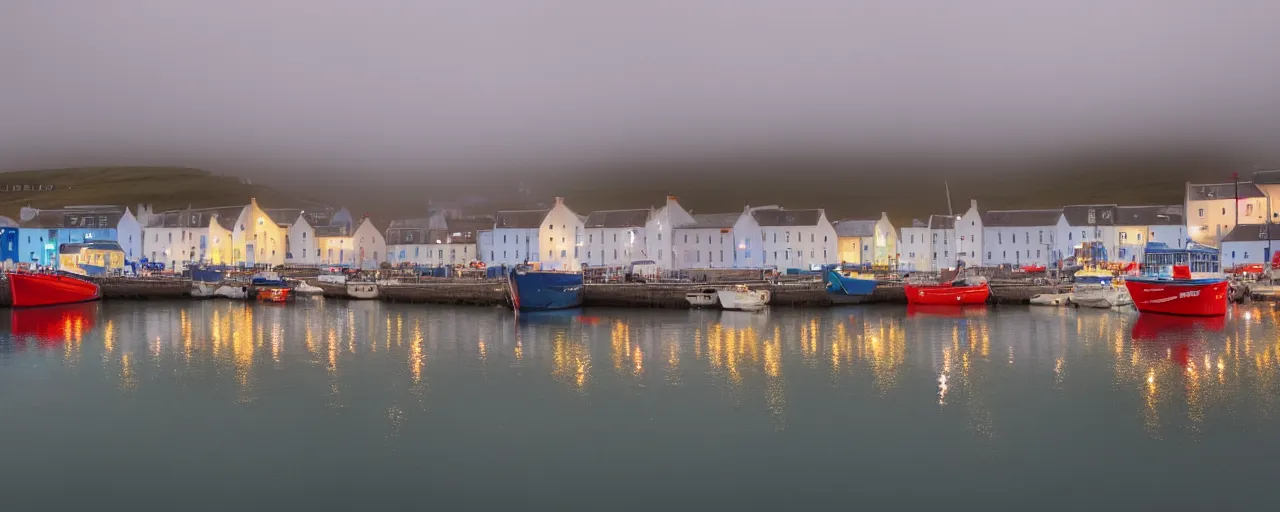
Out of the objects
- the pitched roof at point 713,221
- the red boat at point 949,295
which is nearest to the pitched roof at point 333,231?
the pitched roof at point 713,221

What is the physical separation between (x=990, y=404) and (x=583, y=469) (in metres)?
13.3

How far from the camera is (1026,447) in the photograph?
2011 centimetres

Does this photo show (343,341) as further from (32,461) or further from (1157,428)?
(1157,428)

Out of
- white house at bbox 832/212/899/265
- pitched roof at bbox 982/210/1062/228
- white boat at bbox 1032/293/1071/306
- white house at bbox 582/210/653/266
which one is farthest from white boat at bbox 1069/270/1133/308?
white house at bbox 582/210/653/266

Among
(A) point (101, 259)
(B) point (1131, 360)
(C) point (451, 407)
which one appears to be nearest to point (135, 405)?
(C) point (451, 407)

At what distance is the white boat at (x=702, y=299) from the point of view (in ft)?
197

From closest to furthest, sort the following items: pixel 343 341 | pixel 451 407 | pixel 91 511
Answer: pixel 91 511 → pixel 451 407 → pixel 343 341

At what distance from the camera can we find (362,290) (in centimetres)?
7069

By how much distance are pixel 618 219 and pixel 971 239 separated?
37946 millimetres

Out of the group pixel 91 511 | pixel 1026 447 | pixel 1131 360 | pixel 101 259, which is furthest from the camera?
pixel 101 259

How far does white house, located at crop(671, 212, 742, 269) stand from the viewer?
86.6 m

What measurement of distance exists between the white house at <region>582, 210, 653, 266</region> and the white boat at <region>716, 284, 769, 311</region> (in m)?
29.6

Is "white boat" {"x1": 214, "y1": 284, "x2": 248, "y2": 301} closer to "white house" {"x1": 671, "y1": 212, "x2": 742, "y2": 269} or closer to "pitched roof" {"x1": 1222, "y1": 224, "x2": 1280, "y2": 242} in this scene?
"white house" {"x1": 671, "y1": 212, "x2": 742, "y2": 269}

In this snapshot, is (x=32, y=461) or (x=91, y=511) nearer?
(x=91, y=511)
